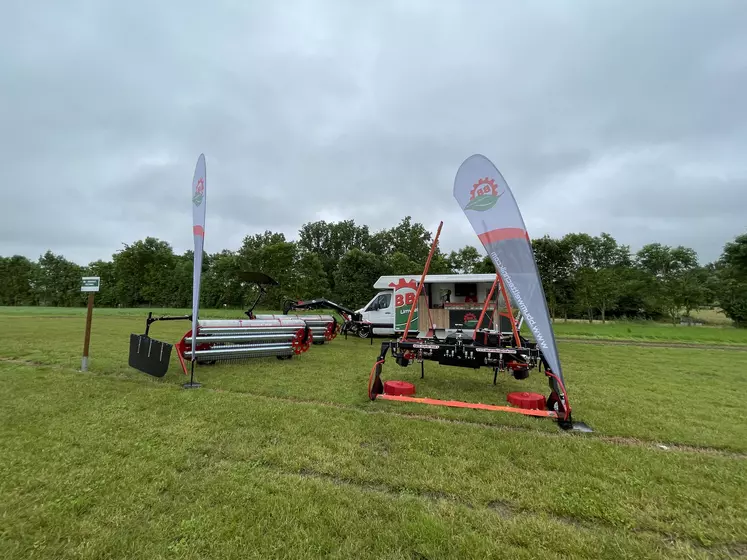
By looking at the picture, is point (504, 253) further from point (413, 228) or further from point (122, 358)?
point (413, 228)

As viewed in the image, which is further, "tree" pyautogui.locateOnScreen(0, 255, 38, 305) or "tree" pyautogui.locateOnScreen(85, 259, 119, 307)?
"tree" pyautogui.locateOnScreen(0, 255, 38, 305)

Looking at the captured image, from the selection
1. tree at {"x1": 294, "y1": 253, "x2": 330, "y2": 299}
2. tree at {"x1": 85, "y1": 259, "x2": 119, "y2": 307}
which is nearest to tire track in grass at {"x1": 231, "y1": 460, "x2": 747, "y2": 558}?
tree at {"x1": 294, "y1": 253, "x2": 330, "y2": 299}

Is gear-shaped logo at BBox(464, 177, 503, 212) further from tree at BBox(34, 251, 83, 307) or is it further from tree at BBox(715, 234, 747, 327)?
tree at BBox(34, 251, 83, 307)

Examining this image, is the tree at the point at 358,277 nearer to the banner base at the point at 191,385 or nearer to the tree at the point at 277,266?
the tree at the point at 277,266

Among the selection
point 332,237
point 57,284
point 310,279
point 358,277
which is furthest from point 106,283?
point 358,277

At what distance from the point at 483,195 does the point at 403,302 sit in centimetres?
1039

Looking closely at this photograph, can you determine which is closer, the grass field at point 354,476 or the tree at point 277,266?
the grass field at point 354,476

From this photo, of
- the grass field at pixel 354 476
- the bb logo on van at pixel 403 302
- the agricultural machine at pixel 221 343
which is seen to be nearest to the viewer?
the grass field at pixel 354 476

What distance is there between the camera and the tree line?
3491 cm

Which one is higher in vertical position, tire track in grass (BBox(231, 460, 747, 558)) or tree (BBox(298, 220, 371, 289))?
tree (BBox(298, 220, 371, 289))

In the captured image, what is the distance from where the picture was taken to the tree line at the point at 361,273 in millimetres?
34906

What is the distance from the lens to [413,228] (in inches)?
2159

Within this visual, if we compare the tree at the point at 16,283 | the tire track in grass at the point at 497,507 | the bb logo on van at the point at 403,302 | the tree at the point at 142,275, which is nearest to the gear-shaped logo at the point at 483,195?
the tire track in grass at the point at 497,507

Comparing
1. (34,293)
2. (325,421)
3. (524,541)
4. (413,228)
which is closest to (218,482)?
(325,421)
